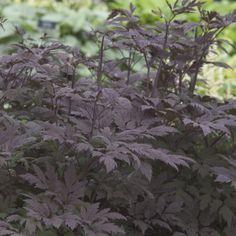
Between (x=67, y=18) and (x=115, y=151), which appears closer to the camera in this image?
(x=115, y=151)

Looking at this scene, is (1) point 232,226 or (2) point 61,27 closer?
(1) point 232,226

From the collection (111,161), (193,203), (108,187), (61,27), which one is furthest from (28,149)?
(61,27)

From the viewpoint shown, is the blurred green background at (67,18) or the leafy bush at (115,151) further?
the blurred green background at (67,18)

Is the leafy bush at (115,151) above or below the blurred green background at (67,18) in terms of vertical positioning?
above

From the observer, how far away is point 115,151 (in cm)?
165

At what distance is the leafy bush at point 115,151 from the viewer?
169 centimetres

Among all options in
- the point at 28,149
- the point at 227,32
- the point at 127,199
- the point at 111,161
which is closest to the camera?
the point at 111,161

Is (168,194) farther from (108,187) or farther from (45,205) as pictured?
(45,205)

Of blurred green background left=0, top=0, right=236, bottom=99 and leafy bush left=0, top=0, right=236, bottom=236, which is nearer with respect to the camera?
leafy bush left=0, top=0, right=236, bottom=236

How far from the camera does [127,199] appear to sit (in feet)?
5.92

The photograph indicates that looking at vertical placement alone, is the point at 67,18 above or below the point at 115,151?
below

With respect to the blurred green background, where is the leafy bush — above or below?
above

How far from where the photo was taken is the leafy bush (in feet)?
5.55

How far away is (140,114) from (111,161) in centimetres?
45
